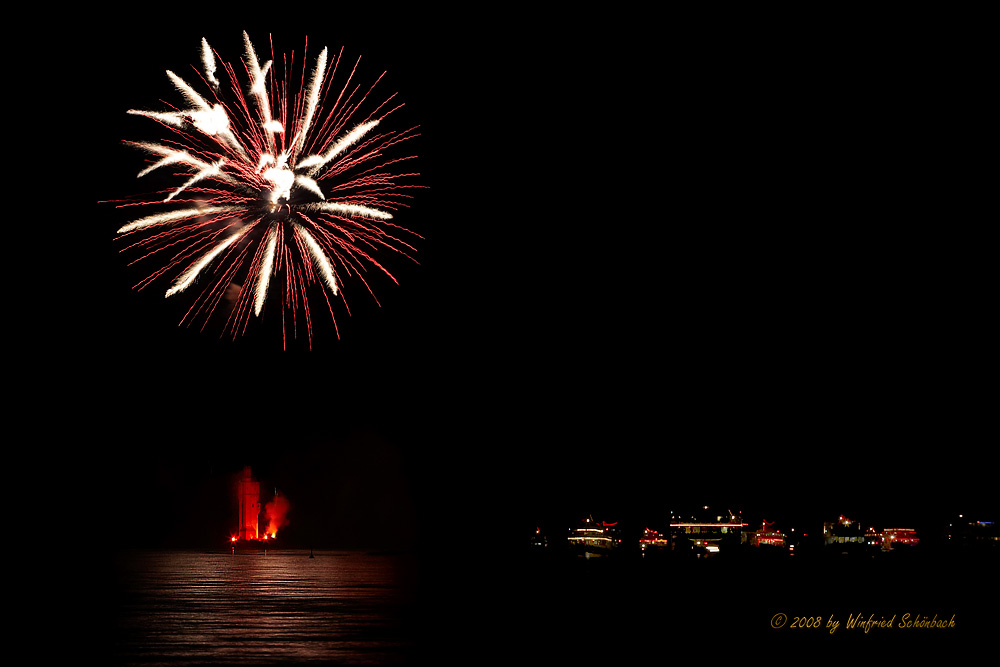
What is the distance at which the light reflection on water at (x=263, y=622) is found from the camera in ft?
58.6

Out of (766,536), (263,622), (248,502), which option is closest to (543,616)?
(263,622)

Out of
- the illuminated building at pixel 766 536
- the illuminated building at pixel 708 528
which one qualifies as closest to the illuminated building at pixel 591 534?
the illuminated building at pixel 708 528

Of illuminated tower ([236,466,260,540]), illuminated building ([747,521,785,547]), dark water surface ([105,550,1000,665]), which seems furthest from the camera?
illuminated tower ([236,466,260,540])

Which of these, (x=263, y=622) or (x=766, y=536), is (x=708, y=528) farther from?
(x=263, y=622)

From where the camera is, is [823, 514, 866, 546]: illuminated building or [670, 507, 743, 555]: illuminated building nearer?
[823, 514, 866, 546]: illuminated building

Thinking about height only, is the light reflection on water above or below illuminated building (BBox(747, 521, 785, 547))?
above

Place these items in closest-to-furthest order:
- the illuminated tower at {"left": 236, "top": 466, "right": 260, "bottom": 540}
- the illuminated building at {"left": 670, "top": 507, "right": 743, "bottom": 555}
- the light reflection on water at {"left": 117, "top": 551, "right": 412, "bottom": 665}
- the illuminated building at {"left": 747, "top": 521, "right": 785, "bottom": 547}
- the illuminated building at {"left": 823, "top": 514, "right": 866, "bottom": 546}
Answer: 1. the light reflection on water at {"left": 117, "top": 551, "right": 412, "bottom": 665}
2. the illuminated building at {"left": 747, "top": 521, "right": 785, "bottom": 547}
3. the illuminated building at {"left": 823, "top": 514, "right": 866, "bottom": 546}
4. the illuminated building at {"left": 670, "top": 507, "right": 743, "bottom": 555}
5. the illuminated tower at {"left": 236, "top": 466, "right": 260, "bottom": 540}

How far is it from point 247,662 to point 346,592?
1808 cm

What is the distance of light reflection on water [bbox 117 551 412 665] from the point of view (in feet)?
58.6

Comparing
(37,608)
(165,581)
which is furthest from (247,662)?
(165,581)

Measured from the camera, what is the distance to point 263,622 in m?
23.7

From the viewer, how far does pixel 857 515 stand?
80.8 m

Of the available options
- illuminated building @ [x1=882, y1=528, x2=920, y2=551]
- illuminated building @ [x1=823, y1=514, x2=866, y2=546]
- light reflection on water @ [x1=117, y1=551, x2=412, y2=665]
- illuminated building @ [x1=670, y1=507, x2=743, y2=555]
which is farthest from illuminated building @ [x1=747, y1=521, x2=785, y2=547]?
light reflection on water @ [x1=117, y1=551, x2=412, y2=665]

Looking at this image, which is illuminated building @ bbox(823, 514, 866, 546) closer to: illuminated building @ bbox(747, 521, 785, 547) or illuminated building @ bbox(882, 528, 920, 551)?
illuminated building @ bbox(882, 528, 920, 551)
